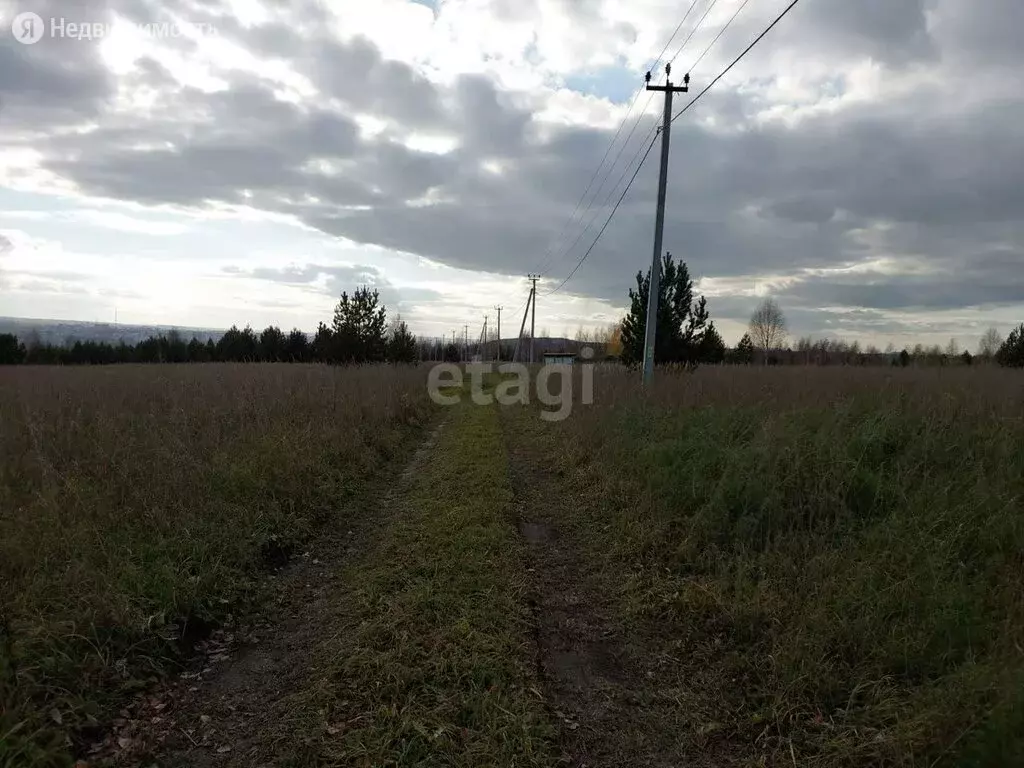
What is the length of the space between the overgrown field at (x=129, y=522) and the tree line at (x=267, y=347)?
14003mm

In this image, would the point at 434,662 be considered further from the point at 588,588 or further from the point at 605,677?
the point at 588,588

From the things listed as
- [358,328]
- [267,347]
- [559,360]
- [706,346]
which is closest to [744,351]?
[559,360]

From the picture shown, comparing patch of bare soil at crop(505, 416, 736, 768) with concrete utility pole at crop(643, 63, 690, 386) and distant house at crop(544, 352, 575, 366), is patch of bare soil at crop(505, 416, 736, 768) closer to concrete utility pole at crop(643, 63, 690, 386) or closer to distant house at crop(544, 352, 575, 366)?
concrete utility pole at crop(643, 63, 690, 386)

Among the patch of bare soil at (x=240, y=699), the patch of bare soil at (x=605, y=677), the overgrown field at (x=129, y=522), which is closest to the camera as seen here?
the patch of bare soil at (x=240, y=699)

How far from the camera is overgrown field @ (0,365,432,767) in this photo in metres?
2.79

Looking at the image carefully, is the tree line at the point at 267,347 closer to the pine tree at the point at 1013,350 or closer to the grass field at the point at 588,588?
the grass field at the point at 588,588

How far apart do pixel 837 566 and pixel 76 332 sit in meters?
64.2

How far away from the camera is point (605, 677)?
10.7 ft

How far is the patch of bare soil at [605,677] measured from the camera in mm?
2674

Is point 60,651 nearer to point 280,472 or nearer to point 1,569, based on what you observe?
point 1,569

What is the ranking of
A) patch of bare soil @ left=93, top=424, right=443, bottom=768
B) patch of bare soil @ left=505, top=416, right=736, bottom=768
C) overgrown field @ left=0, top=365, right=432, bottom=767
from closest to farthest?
1. patch of bare soil @ left=93, top=424, right=443, bottom=768
2. patch of bare soil @ left=505, top=416, right=736, bottom=768
3. overgrown field @ left=0, top=365, right=432, bottom=767

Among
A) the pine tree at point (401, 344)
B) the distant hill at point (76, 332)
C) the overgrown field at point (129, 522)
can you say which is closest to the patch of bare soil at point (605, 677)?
the overgrown field at point (129, 522)

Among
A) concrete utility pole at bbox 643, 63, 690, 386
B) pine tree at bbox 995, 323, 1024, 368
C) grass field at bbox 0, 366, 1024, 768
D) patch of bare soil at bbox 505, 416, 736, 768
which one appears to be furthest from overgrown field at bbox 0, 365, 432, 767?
pine tree at bbox 995, 323, 1024, 368

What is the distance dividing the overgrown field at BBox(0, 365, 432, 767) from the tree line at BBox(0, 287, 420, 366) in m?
14.0
